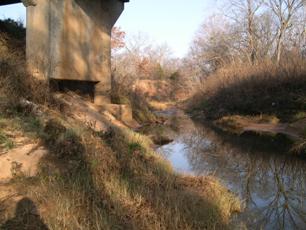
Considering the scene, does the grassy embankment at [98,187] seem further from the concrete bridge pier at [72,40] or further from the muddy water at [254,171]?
the concrete bridge pier at [72,40]

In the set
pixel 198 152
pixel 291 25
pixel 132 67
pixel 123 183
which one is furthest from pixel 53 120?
pixel 132 67

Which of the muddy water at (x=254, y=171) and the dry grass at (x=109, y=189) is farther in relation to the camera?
the muddy water at (x=254, y=171)

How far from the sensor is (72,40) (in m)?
10.5

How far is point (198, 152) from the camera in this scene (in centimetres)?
1185

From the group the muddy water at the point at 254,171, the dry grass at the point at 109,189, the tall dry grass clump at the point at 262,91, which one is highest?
the tall dry grass clump at the point at 262,91

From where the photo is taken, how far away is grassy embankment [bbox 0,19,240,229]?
4.48 m

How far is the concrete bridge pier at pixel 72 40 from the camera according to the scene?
9.73 metres

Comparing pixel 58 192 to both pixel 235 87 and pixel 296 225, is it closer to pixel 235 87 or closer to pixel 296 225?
pixel 296 225

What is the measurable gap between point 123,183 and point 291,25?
4025 cm

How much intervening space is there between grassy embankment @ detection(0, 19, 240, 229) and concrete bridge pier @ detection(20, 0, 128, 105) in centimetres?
211

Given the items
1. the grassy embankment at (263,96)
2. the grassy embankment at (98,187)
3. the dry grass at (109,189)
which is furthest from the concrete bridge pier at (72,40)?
the grassy embankment at (263,96)

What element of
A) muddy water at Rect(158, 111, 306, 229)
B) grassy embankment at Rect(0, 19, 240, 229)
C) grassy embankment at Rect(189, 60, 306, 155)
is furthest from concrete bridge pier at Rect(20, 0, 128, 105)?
grassy embankment at Rect(189, 60, 306, 155)

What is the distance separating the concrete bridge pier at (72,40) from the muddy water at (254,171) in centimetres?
335

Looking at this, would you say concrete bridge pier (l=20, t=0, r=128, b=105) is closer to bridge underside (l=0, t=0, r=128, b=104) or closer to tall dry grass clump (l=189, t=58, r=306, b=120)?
bridge underside (l=0, t=0, r=128, b=104)
